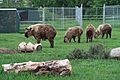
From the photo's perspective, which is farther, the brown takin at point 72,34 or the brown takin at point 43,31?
the brown takin at point 72,34

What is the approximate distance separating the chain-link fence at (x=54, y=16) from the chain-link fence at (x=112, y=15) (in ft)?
13.4

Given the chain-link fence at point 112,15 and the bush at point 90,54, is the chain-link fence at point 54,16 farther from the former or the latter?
the bush at point 90,54

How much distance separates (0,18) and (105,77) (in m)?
35.6

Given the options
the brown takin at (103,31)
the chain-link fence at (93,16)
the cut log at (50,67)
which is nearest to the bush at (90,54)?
the cut log at (50,67)

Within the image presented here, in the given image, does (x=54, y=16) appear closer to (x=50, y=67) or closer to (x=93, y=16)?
(x=93, y=16)

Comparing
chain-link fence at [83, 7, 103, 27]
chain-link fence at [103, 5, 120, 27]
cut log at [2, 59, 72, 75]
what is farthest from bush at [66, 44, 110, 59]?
chain-link fence at [83, 7, 103, 27]

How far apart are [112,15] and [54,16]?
7.80 m

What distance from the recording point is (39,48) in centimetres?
2194

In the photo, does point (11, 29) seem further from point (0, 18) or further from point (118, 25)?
point (118, 25)

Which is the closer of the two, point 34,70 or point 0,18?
point 34,70

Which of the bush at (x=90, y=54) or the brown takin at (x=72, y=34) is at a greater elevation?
the bush at (x=90, y=54)

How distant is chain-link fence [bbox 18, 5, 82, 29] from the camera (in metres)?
53.1

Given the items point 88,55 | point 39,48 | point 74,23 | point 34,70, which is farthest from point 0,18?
point 34,70

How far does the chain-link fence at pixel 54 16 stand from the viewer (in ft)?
174
